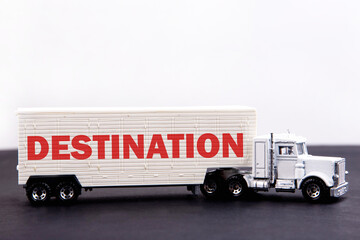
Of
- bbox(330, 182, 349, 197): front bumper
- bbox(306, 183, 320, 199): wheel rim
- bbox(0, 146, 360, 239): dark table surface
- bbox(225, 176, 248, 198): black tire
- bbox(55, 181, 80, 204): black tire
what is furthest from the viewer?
bbox(225, 176, 248, 198): black tire

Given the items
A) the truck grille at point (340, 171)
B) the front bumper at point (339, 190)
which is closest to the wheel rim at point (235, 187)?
the front bumper at point (339, 190)

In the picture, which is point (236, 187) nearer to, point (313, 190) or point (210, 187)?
point (210, 187)

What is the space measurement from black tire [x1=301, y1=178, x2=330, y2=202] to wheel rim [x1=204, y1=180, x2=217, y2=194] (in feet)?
11.3

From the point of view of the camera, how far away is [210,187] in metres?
23.9

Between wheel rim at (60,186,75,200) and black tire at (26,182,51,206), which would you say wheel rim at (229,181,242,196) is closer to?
wheel rim at (60,186,75,200)

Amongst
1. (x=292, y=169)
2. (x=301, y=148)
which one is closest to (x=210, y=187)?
(x=292, y=169)

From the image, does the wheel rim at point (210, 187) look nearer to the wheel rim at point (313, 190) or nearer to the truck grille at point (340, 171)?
the wheel rim at point (313, 190)

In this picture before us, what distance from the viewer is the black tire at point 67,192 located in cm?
2292

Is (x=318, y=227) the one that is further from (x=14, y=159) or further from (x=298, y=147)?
(x=14, y=159)

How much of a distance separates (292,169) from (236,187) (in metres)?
2.28

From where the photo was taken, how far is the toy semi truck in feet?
74.8

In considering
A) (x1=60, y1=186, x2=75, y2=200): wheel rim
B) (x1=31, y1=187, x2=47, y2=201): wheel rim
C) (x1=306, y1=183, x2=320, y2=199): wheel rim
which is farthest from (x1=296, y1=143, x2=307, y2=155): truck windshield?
(x1=31, y1=187, x2=47, y2=201): wheel rim

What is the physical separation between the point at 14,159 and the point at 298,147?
64.5ft

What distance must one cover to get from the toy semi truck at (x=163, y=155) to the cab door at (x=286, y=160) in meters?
0.04
